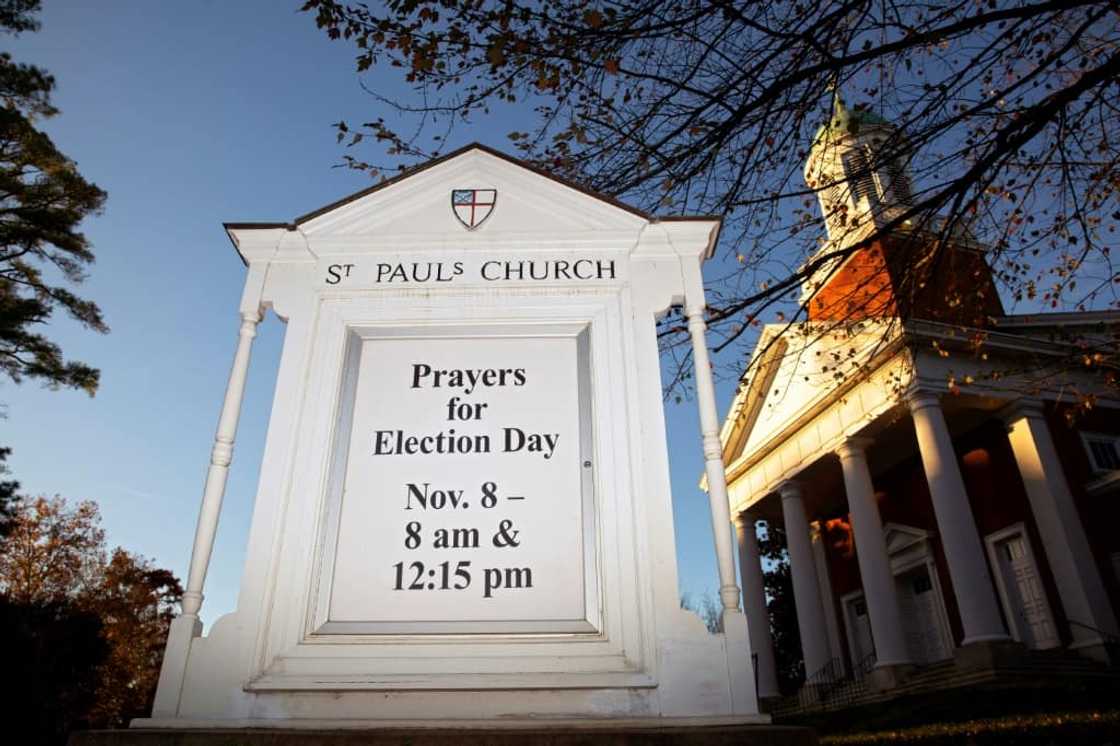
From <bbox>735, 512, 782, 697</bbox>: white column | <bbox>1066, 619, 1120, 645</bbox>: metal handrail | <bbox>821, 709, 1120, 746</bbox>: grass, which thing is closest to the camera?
<bbox>821, 709, 1120, 746</bbox>: grass

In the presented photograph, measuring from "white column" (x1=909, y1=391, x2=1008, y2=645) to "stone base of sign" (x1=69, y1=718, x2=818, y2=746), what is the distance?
15.1 meters

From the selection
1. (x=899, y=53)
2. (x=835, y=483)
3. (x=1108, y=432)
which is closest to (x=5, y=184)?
(x=899, y=53)

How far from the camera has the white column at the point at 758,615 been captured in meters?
21.8

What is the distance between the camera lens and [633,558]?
9.61 feet

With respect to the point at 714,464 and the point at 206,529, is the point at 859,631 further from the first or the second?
the point at 206,529

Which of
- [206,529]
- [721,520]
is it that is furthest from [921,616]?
[206,529]

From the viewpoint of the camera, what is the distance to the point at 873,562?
56.9 ft

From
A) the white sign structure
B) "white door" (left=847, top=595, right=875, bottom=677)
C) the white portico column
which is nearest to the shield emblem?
the white sign structure

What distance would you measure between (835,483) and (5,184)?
2557cm

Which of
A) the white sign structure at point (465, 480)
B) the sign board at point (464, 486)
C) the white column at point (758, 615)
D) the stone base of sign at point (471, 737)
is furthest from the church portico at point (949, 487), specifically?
the stone base of sign at point (471, 737)

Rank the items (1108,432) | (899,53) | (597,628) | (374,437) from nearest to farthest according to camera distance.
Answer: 1. (597,628)
2. (374,437)
3. (899,53)
4. (1108,432)

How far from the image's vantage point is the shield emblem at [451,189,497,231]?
3.79 meters

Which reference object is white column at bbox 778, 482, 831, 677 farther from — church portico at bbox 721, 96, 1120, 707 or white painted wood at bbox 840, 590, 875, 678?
white painted wood at bbox 840, 590, 875, 678

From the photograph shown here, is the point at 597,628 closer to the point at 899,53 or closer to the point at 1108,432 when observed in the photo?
the point at 899,53
